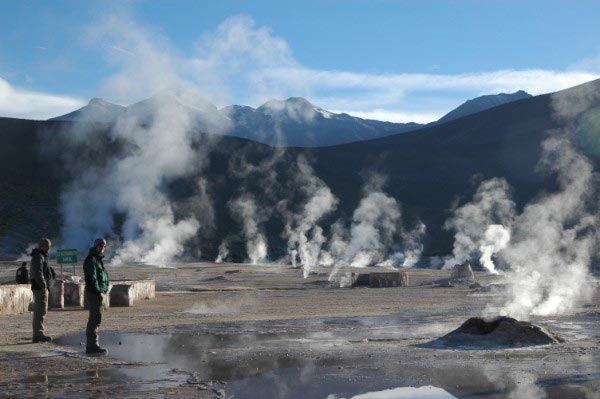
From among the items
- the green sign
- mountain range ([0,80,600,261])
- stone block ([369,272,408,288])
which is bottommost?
stone block ([369,272,408,288])

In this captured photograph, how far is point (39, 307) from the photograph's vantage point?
11891mm

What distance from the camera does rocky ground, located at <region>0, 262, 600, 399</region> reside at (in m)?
8.01

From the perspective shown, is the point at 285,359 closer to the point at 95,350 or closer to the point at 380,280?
the point at 95,350

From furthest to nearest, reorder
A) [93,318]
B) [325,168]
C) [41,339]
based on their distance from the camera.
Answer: [325,168] < [41,339] < [93,318]

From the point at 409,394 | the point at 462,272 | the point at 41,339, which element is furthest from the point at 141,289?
the point at 462,272

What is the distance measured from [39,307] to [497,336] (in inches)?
264

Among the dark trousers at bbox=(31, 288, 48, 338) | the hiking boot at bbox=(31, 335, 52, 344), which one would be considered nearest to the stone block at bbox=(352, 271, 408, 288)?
the hiking boot at bbox=(31, 335, 52, 344)

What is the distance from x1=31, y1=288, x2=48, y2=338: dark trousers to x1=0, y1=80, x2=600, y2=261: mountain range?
5358 cm

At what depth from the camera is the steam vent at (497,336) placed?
1144 cm

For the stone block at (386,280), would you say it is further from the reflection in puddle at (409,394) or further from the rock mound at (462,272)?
the reflection in puddle at (409,394)

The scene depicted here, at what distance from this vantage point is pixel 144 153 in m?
83.1

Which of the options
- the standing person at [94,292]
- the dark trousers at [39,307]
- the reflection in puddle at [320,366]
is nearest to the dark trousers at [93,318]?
the standing person at [94,292]

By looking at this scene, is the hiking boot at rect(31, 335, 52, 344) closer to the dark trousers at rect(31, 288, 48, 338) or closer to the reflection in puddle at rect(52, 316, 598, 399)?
the dark trousers at rect(31, 288, 48, 338)

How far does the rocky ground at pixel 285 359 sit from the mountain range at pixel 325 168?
50.9 m
